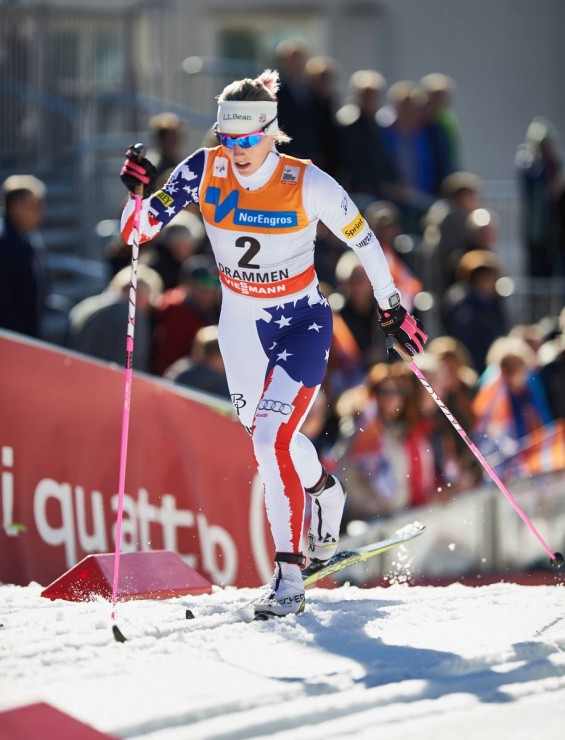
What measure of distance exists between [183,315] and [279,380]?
3551 mm

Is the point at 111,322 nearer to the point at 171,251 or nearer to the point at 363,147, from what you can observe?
the point at 171,251

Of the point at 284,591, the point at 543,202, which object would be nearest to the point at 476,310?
the point at 543,202

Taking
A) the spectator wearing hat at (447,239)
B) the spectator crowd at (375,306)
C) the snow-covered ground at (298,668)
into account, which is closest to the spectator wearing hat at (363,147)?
the spectator crowd at (375,306)

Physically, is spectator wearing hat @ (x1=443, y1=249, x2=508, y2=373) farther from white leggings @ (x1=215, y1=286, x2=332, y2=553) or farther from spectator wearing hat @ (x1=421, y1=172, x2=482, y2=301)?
white leggings @ (x1=215, y1=286, x2=332, y2=553)

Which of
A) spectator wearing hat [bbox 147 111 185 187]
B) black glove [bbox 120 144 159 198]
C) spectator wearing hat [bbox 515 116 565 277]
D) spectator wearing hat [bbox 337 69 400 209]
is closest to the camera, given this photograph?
black glove [bbox 120 144 159 198]

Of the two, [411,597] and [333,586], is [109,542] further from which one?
[411,597]

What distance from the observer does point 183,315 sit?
1008 cm

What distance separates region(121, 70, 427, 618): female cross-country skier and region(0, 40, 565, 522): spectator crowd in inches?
98.8

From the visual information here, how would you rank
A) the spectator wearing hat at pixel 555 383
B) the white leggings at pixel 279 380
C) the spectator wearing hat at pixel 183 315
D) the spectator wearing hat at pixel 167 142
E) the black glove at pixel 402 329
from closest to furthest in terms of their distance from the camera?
the white leggings at pixel 279 380
the black glove at pixel 402 329
the spectator wearing hat at pixel 183 315
the spectator wearing hat at pixel 555 383
the spectator wearing hat at pixel 167 142

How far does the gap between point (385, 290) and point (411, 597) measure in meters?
1.59

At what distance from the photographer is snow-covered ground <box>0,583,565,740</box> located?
480cm

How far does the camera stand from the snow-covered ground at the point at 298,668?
4.80 m

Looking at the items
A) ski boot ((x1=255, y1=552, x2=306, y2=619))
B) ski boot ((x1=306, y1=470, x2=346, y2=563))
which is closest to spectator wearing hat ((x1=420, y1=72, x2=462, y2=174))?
ski boot ((x1=306, y1=470, x2=346, y2=563))

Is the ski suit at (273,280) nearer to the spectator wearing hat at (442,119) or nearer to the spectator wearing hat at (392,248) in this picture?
the spectator wearing hat at (392,248)
